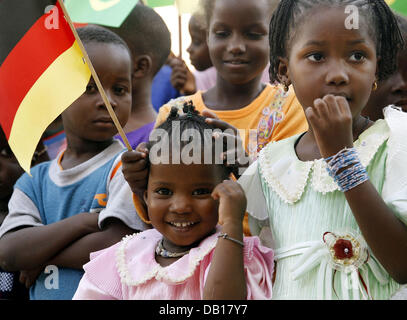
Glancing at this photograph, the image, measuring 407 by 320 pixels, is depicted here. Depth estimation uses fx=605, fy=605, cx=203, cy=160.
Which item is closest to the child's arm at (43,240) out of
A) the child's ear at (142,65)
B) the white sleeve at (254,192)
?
the white sleeve at (254,192)

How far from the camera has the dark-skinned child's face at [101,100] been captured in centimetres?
296

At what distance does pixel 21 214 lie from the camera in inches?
112

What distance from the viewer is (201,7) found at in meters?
3.49

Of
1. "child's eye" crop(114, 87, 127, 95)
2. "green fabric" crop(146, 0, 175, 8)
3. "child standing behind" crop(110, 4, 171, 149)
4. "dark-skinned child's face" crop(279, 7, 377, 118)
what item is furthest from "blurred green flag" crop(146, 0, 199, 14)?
"dark-skinned child's face" crop(279, 7, 377, 118)

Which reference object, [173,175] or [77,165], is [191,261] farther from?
[77,165]

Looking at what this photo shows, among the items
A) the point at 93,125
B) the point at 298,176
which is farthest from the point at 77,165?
the point at 298,176

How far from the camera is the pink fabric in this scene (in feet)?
6.97

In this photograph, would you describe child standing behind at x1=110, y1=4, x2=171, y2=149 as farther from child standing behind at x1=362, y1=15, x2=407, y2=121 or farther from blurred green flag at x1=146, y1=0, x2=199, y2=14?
child standing behind at x1=362, y1=15, x2=407, y2=121

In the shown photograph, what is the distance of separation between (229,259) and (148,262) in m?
0.42

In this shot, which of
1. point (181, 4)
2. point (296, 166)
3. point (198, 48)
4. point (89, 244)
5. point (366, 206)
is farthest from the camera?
point (198, 48)

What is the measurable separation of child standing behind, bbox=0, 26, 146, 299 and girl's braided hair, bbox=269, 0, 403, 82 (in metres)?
0.97

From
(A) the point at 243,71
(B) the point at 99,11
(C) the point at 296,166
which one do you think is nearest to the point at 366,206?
(C) the point at 296,166

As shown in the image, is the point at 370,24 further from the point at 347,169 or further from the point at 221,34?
the point at 221,34

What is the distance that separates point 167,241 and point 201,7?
65.1 inches
